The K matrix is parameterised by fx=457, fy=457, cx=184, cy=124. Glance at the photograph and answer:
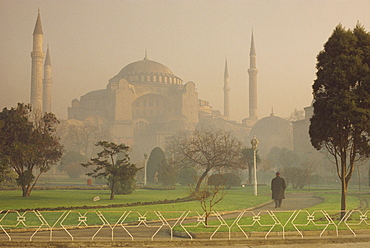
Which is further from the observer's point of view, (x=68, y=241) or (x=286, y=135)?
(x=286, y=135)

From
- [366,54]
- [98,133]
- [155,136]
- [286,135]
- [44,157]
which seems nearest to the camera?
[366,54]

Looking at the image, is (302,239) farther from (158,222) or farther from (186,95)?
(186,95)

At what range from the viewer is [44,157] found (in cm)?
2791

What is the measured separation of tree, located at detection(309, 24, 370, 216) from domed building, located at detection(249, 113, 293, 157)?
326 ft

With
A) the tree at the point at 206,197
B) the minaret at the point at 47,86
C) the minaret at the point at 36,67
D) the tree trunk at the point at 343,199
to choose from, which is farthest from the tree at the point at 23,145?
the minaret at the point at 47,86

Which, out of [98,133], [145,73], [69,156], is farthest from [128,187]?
[145,73]

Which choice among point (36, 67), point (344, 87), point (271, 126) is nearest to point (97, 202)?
point (344, 87)

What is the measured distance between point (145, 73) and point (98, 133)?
Answer: 4569 centimetres

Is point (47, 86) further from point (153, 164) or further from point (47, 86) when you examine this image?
point (153, 164)

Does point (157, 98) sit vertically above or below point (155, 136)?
above

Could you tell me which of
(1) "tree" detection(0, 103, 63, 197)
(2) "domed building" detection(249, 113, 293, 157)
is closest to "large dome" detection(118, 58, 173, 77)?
(2) "domed building" detection(249, 113, 293, 157)

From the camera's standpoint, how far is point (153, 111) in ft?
397

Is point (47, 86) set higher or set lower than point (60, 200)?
higher

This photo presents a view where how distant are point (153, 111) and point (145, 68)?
65.5 feet
